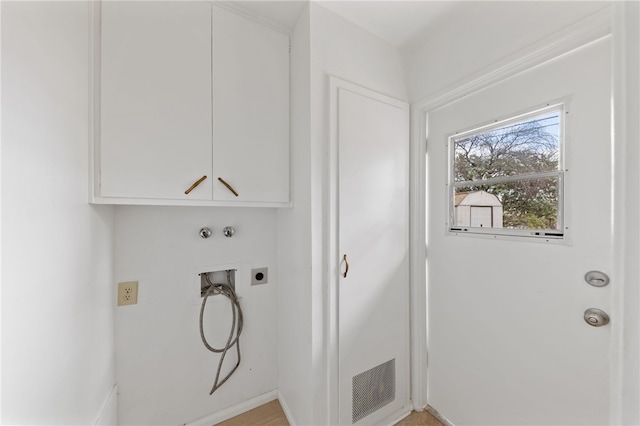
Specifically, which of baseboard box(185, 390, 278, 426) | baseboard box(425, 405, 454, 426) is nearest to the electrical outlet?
baseboard box(185, 390, 278, 426)

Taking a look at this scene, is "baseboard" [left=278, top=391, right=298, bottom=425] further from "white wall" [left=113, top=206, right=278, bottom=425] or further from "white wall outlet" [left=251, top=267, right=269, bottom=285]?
"white wall outlet" [left=251, top=267, right=269, bottom=285]

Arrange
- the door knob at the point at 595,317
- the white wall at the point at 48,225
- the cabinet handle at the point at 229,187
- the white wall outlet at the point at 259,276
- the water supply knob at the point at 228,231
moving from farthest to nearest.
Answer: the white wall outlet at the point at 259,276
the water supply knob at the point at 228,231
the cabinet handle at the point at 229,187
the door knob at the point at 595,317
the white wall at the point at 48,225

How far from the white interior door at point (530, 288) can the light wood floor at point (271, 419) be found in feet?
0.35

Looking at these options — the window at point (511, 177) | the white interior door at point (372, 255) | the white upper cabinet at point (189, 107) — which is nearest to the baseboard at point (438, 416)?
the white interior door at point (372, 255)

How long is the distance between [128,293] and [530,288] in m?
1.96

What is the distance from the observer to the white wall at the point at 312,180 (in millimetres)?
1197

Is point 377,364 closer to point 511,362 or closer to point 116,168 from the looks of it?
point 511,362

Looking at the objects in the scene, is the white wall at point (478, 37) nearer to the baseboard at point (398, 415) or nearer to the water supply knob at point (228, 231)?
the water supply knob at point (228, 231)

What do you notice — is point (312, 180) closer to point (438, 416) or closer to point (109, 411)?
point (109, 411)

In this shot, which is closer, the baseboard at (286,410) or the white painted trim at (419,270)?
the baseboard at (286,410)

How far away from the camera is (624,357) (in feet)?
0.87

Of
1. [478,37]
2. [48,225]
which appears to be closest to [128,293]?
[48,225]

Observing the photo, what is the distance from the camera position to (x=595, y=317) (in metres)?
A: 0.92

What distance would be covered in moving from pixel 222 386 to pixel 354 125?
5.62ft
